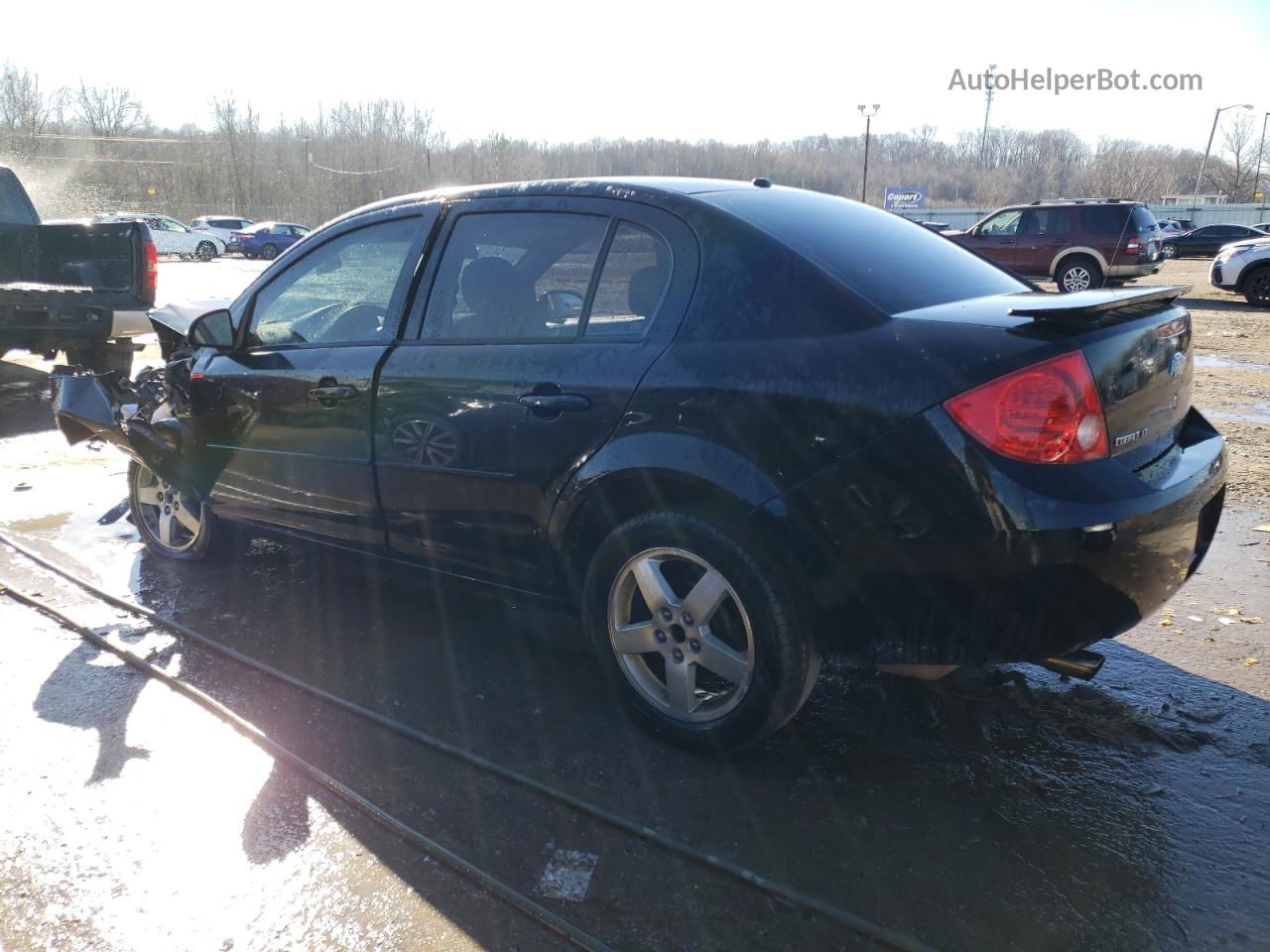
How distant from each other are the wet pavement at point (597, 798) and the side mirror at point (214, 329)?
1217 mm

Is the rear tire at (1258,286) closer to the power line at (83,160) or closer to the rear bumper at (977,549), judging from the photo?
the rear bumper at (977,549)

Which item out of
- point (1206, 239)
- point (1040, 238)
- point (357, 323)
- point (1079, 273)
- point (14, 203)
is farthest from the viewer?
point (1206, 239)

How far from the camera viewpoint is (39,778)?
3.01m

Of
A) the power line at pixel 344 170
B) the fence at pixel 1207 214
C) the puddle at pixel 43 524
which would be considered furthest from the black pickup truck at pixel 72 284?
the power line at pixel 344 170

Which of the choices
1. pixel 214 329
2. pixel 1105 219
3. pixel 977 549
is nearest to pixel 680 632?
pixel 977 549

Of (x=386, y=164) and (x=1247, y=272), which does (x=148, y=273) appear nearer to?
(x=1247, y=272)

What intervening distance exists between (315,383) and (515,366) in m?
1.09

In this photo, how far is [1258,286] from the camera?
56.2 feet

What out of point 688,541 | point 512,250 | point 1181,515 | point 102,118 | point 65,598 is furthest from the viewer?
point 102,118

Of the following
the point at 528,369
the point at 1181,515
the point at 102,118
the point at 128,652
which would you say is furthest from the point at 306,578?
the point at 102,118

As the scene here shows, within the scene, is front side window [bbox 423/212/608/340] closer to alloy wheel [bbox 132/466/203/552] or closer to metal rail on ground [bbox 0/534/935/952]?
metal rail on ground [bbox 0/534/935/952]

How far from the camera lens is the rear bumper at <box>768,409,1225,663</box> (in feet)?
7.86

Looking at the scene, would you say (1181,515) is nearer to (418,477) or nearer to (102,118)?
(418,477)

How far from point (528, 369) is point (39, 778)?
6.50 ft
